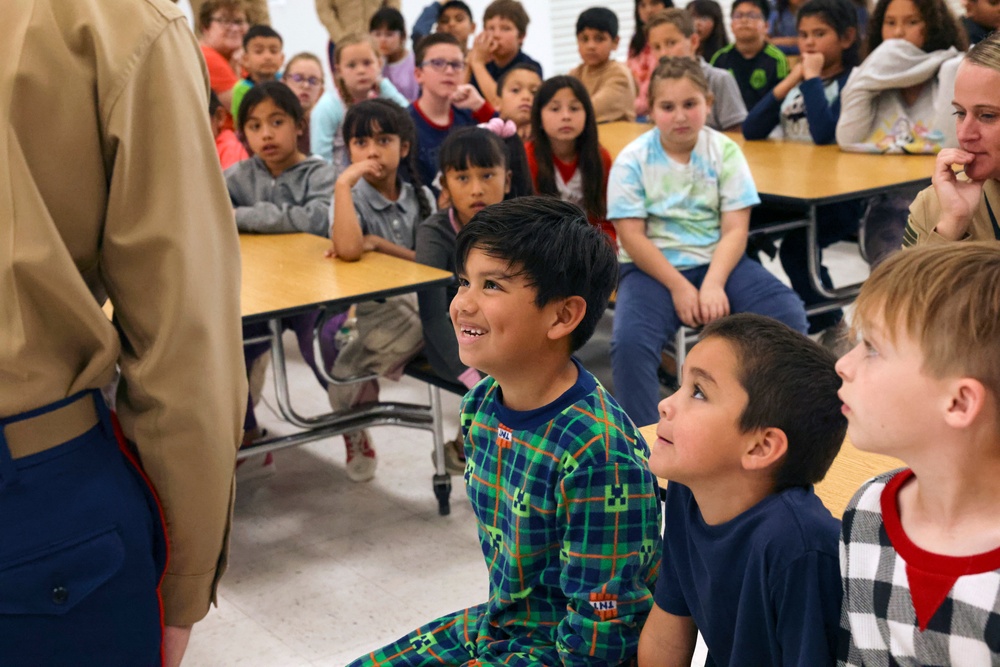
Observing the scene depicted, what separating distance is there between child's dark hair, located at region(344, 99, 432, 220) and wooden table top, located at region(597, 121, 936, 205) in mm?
1046

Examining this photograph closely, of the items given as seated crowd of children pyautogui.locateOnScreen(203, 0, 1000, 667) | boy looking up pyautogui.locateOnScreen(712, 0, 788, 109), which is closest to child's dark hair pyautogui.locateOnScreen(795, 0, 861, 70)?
boy looking up pyautogui.locateOnScreen(712, 0, 788, 109)

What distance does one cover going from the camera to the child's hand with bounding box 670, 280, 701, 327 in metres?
3.07

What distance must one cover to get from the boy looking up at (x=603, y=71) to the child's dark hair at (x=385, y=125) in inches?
78.0

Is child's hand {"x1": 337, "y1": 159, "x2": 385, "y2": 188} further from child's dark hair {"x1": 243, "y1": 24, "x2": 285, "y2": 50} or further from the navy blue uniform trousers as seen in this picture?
child's dark hair {"x1": 243, "y1": 24, "x2": 285, "y2": 50}

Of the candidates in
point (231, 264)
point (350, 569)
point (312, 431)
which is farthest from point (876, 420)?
point (312, 431)

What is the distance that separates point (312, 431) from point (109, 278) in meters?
1.88

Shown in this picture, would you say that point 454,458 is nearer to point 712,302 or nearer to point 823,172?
point 712,302

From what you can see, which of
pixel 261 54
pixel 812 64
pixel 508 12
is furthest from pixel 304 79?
pixel 812 64

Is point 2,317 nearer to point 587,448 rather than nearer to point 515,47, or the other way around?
point 587,448

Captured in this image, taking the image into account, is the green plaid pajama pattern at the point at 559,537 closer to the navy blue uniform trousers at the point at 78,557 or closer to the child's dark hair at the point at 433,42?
the navy blue uniform trousers at the point at 78,557

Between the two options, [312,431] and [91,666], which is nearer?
[91,666]

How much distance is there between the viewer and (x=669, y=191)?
10.3ft

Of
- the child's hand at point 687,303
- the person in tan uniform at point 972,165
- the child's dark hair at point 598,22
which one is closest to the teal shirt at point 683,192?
the child's hand at point 687,303

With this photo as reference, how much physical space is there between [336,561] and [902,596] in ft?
6.81
